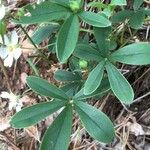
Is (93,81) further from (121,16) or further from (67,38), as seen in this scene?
(121,16)

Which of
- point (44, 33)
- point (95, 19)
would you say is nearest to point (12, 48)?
point (44, 33)

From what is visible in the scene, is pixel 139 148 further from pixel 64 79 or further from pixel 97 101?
pixel 64 79

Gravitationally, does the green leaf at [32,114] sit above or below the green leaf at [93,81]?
below

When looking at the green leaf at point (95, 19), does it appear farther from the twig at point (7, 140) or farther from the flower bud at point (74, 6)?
the twig at point (7, 140)

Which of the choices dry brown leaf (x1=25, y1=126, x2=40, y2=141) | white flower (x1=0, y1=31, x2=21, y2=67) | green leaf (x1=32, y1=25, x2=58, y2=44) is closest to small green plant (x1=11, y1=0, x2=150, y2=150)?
white flower (x1=0, y1=31, x2=21, y2=67)

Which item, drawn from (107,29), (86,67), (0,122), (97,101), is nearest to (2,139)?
(0,122)

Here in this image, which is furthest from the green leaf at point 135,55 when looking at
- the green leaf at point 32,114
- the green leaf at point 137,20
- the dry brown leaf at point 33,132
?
the dry brown leaf at point 33,132
